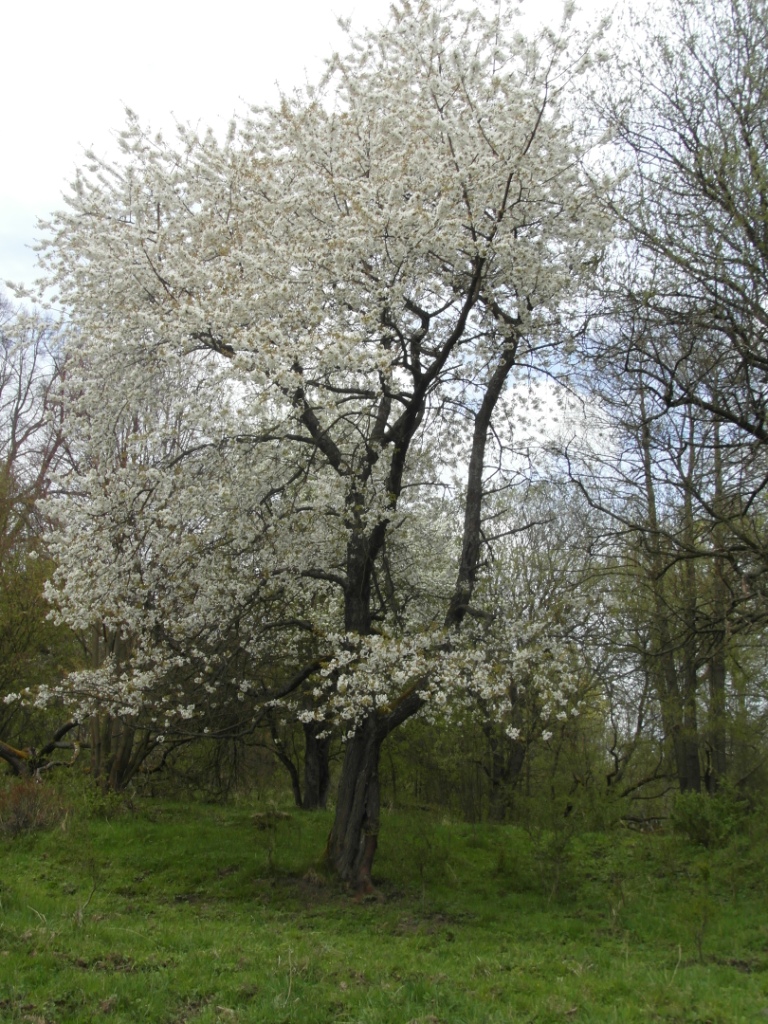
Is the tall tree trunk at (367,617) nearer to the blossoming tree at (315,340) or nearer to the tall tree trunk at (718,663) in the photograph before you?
the blossoming tree at (315,340)

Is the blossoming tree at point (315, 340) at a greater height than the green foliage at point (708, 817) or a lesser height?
greater

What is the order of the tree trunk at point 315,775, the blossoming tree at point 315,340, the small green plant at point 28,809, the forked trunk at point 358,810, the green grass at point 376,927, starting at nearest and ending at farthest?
the green grass at point 376,927, the blossoming tree at point 315,340, the forked trunk at point 358,810, the small green plant at point 28,809, the tree trunk at point 315,775

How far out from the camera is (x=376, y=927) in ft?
24.6

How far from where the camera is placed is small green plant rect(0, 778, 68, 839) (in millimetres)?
10375

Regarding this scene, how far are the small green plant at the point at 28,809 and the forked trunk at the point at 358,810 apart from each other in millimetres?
3829

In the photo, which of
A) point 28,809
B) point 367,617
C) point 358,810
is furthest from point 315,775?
point 367,617

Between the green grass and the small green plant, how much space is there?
0.64ft

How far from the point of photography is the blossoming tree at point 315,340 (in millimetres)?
7586

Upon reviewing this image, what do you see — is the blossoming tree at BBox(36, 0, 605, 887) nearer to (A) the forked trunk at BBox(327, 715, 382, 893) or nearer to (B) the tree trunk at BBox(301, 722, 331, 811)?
(A) the forked trunk at BBox(327, 715, 382, 893)

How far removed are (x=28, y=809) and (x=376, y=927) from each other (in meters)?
5.50

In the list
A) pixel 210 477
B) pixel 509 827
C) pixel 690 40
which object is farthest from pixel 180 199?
pixel 509 827

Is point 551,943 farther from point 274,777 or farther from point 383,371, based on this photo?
point 274,777

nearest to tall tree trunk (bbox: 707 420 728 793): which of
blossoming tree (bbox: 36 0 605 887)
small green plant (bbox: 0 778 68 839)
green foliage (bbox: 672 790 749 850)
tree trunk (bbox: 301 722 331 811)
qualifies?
green foliage (bbox: 672 790 749 850)

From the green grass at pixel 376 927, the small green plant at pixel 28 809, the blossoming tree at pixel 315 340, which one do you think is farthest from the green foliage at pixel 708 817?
the small green plant at pixel 28 809
